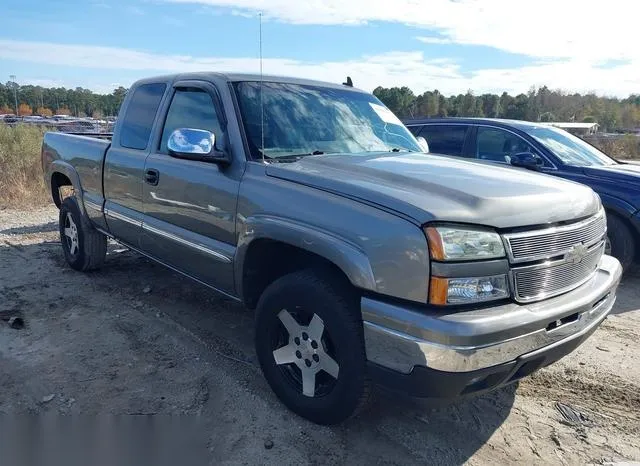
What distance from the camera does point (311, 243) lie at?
2.72 metres

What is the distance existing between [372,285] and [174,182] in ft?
6.51

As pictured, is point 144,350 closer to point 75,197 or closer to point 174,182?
point 174,182

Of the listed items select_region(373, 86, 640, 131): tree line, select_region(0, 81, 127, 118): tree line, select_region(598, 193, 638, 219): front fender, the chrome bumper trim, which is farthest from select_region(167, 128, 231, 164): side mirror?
select_region(0, 81, 127, 118): tree line

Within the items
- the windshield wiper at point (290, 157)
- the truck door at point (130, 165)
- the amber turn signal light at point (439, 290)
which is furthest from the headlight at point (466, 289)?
the truck door at point (130, 165)

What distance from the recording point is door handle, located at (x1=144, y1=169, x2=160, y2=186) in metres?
4.05

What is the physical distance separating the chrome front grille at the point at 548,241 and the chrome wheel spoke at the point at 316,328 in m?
1.02

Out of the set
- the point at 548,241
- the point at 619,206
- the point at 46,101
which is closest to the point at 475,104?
the point at 619,206

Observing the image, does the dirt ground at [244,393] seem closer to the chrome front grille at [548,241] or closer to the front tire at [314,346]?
the front tire at [314,346]

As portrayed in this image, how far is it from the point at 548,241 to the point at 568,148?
4815 millimetres

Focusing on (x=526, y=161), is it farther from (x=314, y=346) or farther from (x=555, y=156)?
(x=314, y=346)

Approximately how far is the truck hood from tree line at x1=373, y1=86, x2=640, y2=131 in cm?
2387

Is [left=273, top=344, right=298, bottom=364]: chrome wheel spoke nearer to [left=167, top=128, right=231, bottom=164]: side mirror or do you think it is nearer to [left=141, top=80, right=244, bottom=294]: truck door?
[left=141, top=80, right=244, bottom=294]: truck door

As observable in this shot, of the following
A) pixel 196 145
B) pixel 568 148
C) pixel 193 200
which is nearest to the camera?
pixel 196 145

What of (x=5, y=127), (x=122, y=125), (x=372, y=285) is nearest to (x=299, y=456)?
(x=372, y=285)
